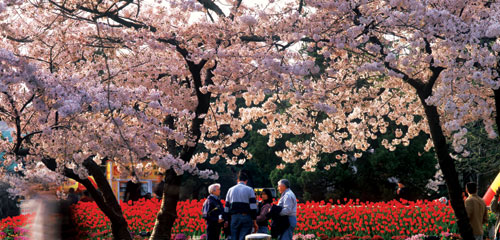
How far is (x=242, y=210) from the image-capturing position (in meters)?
10.7

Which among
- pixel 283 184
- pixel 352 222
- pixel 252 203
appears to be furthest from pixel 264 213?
pixel 352 222

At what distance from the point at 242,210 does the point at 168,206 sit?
1.51 metres

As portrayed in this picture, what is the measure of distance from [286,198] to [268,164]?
21915 millimetres

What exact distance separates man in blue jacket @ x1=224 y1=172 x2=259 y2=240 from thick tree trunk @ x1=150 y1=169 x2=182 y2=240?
115 cm

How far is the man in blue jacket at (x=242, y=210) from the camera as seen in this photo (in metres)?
10.7

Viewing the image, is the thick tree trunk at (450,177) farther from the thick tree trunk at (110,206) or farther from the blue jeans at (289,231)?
the thick tree trunk at (110,206)

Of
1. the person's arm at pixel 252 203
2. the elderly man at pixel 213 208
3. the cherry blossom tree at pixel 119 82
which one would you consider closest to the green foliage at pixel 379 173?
the cherry blossom tree at pixel 119 82

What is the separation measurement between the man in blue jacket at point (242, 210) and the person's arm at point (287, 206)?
509 millimetres

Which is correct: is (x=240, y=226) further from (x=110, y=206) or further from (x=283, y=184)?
(x=110, y=206)

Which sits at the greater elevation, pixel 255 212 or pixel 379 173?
pixel 379 173

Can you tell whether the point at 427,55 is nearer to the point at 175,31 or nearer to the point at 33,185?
the point at 175,31

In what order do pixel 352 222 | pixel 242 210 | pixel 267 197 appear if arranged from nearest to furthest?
1. pixel 242 210
2. pixel 267 197
3. pixel 352 222

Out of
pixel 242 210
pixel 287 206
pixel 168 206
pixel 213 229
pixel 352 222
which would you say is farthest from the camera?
pixel 352 222

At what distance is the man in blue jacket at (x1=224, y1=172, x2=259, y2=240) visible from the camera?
1069cm
